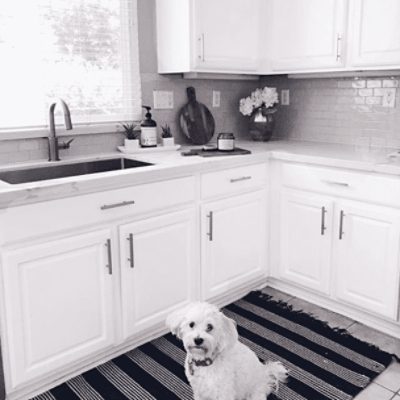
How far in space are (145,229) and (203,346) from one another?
0.76m

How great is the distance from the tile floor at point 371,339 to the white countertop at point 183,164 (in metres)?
0.85

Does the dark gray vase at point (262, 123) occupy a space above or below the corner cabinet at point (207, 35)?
below

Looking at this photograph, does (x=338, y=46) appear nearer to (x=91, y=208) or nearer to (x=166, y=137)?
(x=166, y=137)

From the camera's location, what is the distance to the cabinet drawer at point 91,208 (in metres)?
1.85

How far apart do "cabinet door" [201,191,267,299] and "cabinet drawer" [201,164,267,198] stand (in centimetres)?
6

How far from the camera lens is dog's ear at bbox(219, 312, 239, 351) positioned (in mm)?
1710

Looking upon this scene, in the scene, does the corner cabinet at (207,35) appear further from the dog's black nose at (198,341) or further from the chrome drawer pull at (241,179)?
the dog's black nose at (198,341)

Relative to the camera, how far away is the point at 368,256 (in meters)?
2.53

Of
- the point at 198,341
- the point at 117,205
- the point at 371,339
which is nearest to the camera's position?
the point at 198,341

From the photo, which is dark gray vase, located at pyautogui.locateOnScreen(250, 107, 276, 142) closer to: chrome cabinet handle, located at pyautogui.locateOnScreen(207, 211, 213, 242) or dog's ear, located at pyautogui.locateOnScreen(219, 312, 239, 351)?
chrome cabinet handle, located at pyautogui.locateOnScreen(207, 211, 213, 242)

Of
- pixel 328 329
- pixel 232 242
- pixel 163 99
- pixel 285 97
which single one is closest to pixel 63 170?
pixel 163 99

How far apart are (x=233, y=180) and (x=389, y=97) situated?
3.66ft

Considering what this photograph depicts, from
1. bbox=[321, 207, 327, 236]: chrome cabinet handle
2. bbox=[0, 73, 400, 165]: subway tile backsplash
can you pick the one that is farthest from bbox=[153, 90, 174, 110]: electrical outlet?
bbox=[321, 207, 327, 236]: chrome cabinet handle

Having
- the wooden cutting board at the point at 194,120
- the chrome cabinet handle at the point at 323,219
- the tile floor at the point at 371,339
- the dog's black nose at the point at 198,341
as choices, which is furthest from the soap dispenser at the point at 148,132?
the dog's black nose at the point at 198,341
